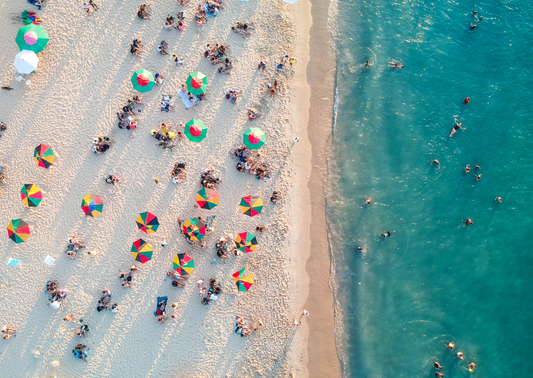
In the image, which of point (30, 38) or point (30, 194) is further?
point (30, 194)

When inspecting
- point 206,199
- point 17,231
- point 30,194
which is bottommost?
point 17,231

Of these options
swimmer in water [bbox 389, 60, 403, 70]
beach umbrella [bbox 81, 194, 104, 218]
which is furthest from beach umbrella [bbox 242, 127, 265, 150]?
swimmer in water [bbox 389, 60, 403, 70]

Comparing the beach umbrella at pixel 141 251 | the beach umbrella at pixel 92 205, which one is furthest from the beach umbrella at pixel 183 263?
the beach umbrella at pixel 92 205

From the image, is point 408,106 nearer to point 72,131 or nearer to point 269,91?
point 269,91

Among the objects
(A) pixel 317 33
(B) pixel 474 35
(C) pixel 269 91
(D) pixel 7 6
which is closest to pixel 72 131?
(D) pixel 7 6

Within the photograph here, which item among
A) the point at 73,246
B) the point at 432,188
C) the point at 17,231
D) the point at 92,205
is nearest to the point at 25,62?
the point at 92,205

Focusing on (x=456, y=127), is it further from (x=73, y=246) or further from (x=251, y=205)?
(x=73, y=246)

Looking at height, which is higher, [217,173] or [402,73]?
[402,73]
